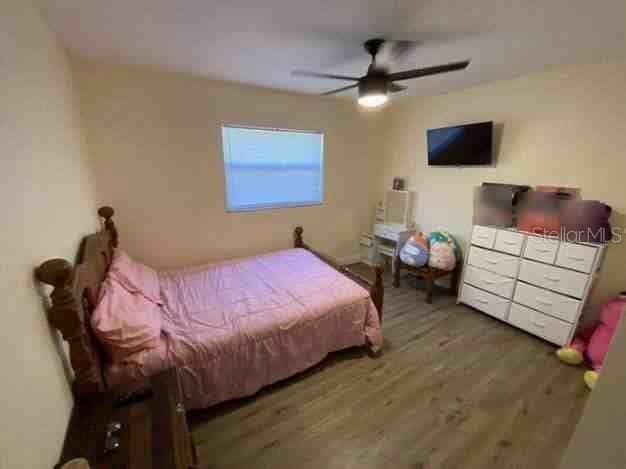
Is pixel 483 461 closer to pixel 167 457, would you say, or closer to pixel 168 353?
pixel 167 457

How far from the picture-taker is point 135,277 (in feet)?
6.45

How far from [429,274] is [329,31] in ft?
8.32

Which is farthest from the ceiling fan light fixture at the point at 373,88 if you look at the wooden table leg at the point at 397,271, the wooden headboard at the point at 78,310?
the wooden table leg at the point at 397,271

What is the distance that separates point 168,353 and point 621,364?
6.00 ft

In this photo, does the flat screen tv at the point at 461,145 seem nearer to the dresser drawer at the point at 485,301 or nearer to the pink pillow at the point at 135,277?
the dresser drawer at the point at 485,301

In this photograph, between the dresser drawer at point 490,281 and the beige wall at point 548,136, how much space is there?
52 centimetres

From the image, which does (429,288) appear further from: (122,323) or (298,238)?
(122,323)

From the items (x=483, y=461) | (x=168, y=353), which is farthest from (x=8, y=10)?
→ (x=483, y=461)

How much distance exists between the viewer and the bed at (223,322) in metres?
1.14

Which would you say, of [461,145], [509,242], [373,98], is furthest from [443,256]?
[373,98]

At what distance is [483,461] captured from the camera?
57.6 inches

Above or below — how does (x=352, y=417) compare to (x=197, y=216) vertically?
below

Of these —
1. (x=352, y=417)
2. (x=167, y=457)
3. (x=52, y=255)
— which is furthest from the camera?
(x=352, y=417)

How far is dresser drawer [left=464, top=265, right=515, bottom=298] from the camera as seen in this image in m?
2.58
